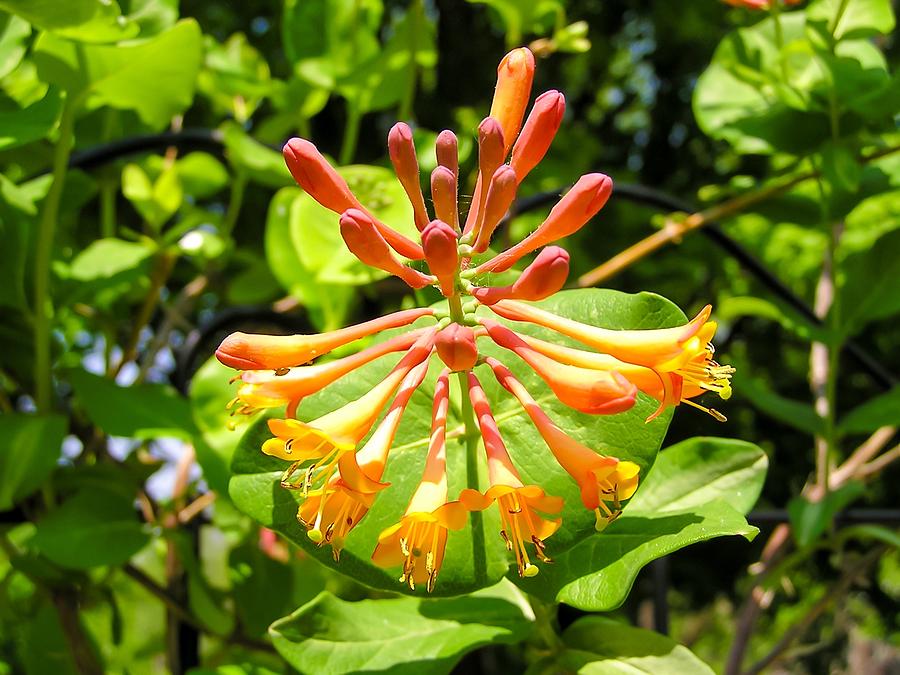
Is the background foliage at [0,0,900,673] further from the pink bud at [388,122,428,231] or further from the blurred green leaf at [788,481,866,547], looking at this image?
the pink bud at [388,122,428,231]

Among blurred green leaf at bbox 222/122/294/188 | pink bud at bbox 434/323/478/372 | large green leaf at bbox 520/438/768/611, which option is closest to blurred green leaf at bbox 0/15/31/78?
blurred green leaf at bbox 222/122/294/188

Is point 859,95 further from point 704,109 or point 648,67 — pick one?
point 648,67

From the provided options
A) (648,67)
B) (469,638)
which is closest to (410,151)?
(469,638)

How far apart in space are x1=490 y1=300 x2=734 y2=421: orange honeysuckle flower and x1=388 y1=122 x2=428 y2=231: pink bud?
99 millimetres

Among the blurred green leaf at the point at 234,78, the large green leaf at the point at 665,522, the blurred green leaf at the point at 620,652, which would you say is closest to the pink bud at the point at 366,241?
Answer: the large green leaf at the point at 665,522

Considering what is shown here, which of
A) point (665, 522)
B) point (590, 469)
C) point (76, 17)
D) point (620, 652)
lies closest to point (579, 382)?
point (590, 469)

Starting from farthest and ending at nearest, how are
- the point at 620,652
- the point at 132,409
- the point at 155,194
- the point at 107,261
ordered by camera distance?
the point at 155,194 → the point at 107,261 → the point at 132,409 → the point at 620,652

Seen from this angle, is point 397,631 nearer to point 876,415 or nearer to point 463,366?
point 463,366

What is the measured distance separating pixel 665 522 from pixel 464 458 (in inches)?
6.4

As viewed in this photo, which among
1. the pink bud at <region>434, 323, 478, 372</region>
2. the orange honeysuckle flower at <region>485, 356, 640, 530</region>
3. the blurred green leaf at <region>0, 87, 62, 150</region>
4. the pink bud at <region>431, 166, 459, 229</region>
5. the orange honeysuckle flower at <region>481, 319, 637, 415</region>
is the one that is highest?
the pink bud at <region>431, 166, 459, 229</region>

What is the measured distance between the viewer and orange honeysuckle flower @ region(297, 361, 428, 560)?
22.2 inches

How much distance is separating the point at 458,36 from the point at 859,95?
1.77m

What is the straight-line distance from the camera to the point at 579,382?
577mm

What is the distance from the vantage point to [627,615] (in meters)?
2.21
